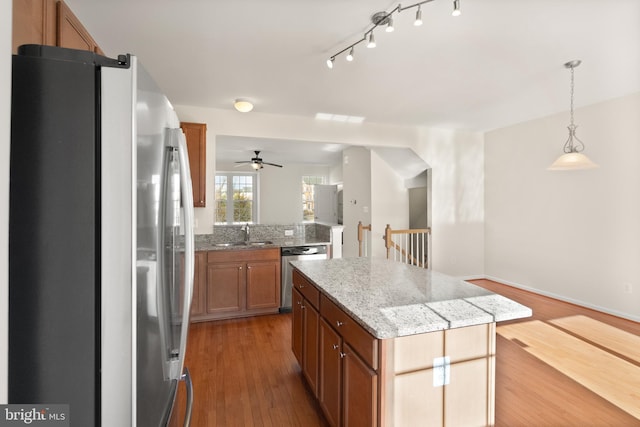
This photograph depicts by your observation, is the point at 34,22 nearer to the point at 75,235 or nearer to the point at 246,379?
the point at 75,235

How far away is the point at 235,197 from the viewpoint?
8.01 m

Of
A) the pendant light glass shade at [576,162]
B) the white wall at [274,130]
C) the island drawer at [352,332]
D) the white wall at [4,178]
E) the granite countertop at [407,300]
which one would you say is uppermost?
the white wall at [274,130]

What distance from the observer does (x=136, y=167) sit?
0.74m

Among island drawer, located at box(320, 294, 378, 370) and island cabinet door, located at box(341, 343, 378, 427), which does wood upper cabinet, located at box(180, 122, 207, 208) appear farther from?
island cabinet door, located at box(341, 343, 378, 427)

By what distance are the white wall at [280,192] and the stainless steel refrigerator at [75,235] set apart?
731 centimetres

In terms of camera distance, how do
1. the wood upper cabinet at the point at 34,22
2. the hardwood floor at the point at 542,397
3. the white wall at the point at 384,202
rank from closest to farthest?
the wood upper cabinet at the point at 34,22
the hardwood floor at the point at 542,397
the white wall at the point at 384,202

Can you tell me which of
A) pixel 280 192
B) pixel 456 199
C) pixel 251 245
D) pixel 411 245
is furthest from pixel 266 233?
pixel 280 192

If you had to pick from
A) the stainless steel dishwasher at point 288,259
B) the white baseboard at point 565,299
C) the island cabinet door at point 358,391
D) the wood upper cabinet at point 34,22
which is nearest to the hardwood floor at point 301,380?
the white baseboard at point 565,299

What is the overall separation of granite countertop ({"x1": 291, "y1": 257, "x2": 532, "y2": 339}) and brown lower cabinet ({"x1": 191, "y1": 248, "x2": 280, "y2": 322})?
1718 mm

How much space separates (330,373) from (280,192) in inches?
263

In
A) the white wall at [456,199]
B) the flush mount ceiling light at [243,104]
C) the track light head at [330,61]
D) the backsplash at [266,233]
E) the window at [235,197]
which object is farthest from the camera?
the window at [235,197]

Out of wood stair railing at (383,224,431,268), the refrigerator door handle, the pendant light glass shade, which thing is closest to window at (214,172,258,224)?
wood stair railing at (383,224,431,268)

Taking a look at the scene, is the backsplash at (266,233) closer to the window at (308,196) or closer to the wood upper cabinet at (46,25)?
the wood upper cabinet at (46,25)

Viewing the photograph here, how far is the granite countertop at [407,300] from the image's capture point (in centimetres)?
129
